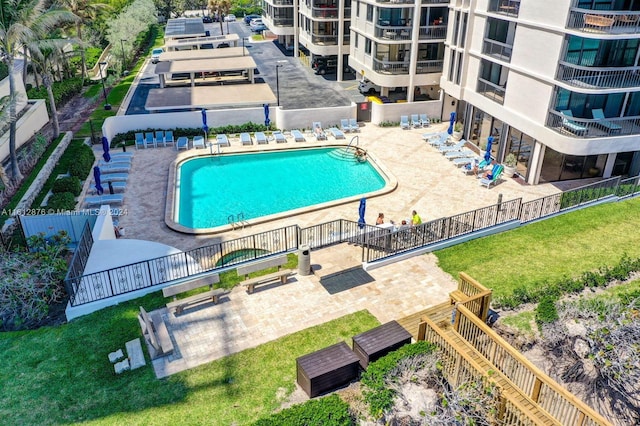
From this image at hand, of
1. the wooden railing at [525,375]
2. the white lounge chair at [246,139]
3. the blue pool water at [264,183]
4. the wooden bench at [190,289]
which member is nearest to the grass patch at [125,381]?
the wooden bench at [190,289]

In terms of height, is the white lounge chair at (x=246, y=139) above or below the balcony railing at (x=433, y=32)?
below

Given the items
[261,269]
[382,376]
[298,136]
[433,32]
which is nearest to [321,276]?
[261,269]

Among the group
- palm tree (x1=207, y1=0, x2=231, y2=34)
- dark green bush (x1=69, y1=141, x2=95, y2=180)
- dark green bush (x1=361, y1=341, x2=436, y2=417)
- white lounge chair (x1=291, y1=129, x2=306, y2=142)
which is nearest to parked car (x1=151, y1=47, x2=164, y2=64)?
palm tree (x1=207, y1=0, x2=231, y2=34)

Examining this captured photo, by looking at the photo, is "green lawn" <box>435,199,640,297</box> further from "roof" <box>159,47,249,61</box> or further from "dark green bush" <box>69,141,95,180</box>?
"roof" <box>159,47,249,61</box>

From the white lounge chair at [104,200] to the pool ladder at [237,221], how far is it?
6.08 meters

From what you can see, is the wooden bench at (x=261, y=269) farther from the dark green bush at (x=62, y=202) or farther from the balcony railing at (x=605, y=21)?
the balcony railing at (x=605, y=21)

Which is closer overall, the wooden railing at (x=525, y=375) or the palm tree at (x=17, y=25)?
the wooden railing at (x=525, y=375)

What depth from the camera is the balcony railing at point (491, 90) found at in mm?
31141

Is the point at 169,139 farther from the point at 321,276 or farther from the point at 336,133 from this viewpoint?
the point at 321,276

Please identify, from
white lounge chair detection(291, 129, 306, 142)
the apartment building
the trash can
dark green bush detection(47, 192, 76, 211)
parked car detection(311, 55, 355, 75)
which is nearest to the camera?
the trash can

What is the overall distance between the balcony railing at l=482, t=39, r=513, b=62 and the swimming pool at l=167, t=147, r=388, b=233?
1019cm

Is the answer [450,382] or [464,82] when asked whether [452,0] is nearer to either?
[464,82]

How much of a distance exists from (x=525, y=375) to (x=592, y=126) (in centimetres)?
1869

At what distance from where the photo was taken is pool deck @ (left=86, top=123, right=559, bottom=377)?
52.6 ft
